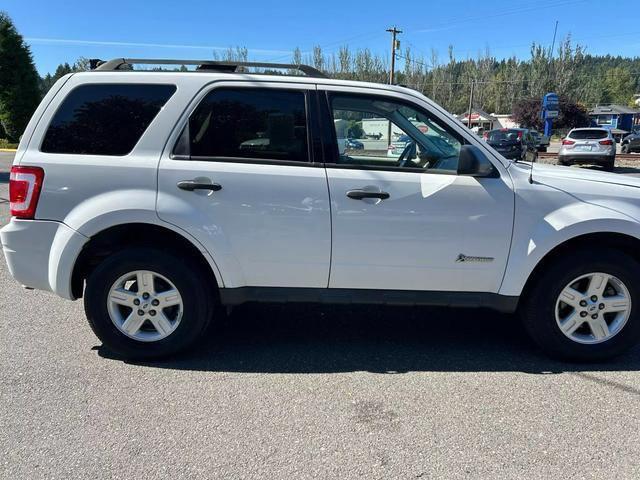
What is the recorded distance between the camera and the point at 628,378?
3.49 metres

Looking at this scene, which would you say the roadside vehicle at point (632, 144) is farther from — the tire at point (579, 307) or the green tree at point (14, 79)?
the green tree at point (14, 79)

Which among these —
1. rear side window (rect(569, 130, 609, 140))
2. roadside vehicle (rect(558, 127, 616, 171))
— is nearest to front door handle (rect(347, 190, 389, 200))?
roadside vehicle (rect(558, 127, 616, 171))

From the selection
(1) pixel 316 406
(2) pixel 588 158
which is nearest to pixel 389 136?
(1) pixel 316 406

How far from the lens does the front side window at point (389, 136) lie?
3586 millimetres

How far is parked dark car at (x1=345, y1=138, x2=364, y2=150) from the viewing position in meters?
3.61

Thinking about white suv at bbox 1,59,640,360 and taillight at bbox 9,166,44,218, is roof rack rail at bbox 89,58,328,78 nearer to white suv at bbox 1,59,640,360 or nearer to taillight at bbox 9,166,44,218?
white suv at bbox 1,59,640,360

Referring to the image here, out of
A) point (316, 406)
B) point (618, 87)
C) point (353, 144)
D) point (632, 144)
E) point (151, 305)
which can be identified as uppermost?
point (618, 87)

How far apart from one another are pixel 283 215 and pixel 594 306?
2303 mm

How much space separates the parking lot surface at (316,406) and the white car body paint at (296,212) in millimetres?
663

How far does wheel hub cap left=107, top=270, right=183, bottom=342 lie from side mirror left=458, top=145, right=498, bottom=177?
2153 mm

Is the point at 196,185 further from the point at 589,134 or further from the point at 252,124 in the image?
the point at 589,134

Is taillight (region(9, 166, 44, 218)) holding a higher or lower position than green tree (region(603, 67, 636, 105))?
lower

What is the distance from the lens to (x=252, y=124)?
354 cm

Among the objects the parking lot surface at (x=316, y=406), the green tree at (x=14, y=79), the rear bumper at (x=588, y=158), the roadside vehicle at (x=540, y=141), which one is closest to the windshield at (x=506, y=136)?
the roadside vehicle at (x=540, y=141)
